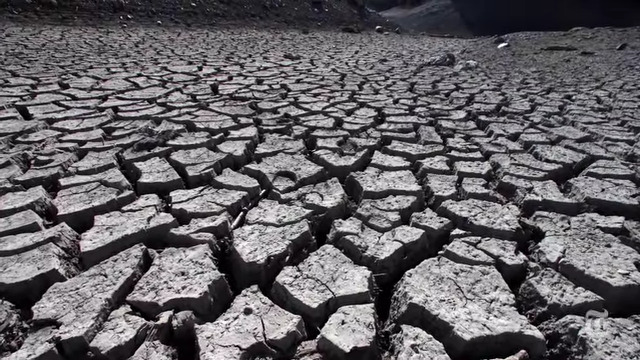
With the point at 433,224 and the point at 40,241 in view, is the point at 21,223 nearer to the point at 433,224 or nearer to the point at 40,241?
the point at 40,241

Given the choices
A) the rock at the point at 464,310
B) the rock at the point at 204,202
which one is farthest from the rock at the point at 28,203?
the rock at the point at 464,310

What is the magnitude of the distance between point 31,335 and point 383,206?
1158 mm

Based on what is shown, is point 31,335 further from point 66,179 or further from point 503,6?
point 503,6

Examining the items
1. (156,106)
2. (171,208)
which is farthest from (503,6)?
(171,208)

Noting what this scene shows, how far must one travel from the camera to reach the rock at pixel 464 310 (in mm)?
1075

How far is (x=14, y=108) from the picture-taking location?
2613mm

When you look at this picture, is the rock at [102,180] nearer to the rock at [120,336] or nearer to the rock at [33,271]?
the rock at [33,271]

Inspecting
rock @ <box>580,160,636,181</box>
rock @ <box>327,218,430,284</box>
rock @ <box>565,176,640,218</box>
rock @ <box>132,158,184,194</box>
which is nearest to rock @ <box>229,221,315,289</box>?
rock @ <box>327,218,430,284</box>

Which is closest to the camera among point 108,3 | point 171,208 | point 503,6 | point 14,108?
point 171,208

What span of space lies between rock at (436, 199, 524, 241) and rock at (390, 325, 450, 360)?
21.9 inches

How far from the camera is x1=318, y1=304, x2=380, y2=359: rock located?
1034 mm

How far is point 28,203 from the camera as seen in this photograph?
1.57m

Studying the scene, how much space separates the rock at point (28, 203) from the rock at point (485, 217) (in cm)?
146

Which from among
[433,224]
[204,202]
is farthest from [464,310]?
[204,202]
